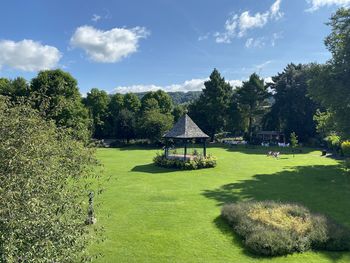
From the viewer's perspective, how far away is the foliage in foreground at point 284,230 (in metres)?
12.4

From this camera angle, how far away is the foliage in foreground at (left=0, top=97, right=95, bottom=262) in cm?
561

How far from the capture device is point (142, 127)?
202ft

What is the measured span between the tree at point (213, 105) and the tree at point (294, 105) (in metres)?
11.1

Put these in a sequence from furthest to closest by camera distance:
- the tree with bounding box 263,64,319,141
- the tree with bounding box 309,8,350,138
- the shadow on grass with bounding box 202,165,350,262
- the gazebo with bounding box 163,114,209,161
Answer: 1. the tree with bounding box 263,64,319,141
2. the gazebo with bounding box 163,114,209,161
3. the tree with bounding box 309,8,350,138
4. the shadow on grass with bounding box 202,165,350,262

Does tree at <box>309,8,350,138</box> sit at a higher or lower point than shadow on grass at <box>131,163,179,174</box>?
higher

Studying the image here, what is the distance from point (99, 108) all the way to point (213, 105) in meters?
27.3

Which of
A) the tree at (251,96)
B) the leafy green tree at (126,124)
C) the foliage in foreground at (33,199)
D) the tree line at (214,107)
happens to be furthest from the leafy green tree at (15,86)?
the foliage in foreground at (33,199)

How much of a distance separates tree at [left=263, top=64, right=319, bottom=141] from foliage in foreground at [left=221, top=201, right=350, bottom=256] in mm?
54206

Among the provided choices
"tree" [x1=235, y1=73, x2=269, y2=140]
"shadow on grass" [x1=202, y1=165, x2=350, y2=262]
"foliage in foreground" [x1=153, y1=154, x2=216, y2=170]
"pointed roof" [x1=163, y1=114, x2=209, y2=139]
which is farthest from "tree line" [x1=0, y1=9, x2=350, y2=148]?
"shadow on grass" [x1=202, y1=165, x2=350, y2=262]

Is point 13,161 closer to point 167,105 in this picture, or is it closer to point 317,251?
point 317,251

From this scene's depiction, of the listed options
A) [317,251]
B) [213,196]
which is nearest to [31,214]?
[317,251]

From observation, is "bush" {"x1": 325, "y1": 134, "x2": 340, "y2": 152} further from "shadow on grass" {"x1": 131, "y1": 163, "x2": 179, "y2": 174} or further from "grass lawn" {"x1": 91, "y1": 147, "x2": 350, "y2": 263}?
"shadow on grass" {"x1": 131, "y1": 163, "x2": 179, "y2": 174}

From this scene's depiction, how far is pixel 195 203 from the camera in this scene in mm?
19000

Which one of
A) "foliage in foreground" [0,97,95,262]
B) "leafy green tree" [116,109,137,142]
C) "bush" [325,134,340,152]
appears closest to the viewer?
"foliage in foreground" [0,97,95,262]
